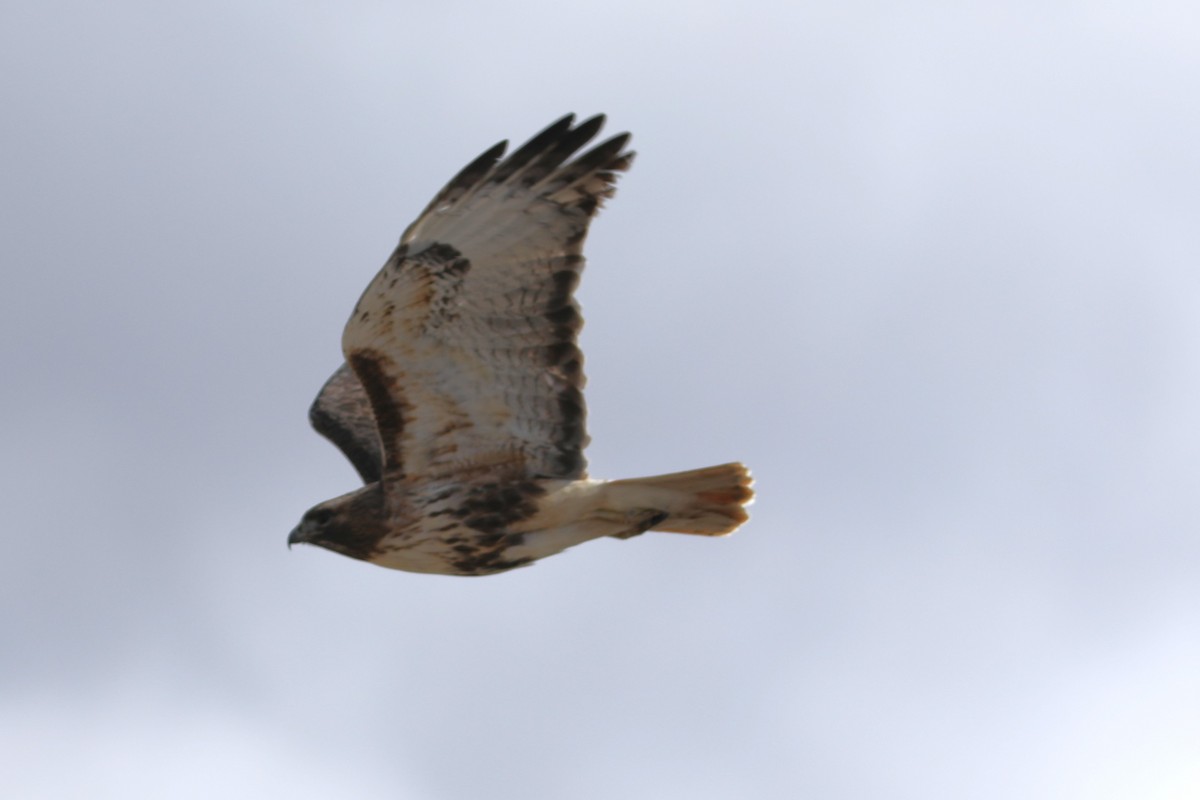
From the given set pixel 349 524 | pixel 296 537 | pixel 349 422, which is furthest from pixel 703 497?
pixel 349 422

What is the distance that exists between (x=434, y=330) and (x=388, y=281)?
1.35 feet

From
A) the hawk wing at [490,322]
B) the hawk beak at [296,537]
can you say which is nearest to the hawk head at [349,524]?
the hawk beak at [296,537]

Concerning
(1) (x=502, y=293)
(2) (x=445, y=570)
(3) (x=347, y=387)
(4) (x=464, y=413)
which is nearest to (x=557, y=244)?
(1) (x=502, y=293)

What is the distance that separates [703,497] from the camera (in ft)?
38.0

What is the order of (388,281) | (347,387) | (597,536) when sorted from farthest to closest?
(347,387)
(597,536)
(388,281)

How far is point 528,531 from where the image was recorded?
11320 mm

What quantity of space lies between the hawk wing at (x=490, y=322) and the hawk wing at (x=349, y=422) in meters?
1.39

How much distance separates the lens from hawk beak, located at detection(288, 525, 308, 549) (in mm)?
11672

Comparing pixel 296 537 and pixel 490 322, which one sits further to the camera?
pixel 296 537

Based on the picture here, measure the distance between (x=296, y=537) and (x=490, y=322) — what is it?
1805 mm

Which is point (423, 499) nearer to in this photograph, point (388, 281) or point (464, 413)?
point (464, 413)

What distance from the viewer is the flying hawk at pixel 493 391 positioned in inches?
425

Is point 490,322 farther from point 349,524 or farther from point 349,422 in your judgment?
point 349,422

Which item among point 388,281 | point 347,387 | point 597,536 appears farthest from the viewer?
point 347,387
